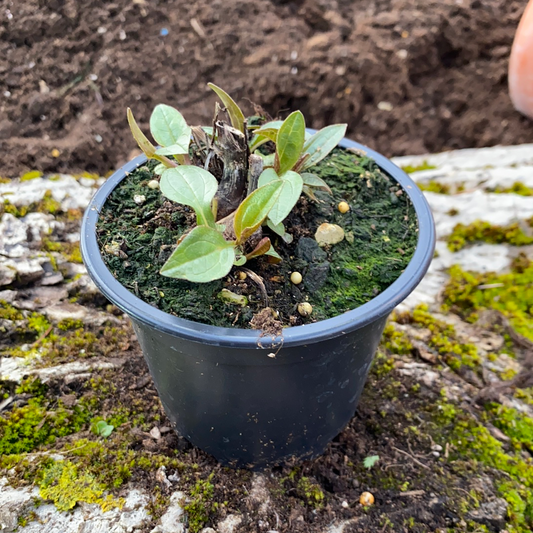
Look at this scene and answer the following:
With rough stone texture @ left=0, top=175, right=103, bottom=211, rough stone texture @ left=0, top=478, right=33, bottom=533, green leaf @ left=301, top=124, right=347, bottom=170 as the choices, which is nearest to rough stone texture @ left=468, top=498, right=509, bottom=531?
green leaf @ left=301, top=124, right=347, bottom=170

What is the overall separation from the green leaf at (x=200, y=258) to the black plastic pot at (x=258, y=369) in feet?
0.41

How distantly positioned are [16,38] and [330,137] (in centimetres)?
226

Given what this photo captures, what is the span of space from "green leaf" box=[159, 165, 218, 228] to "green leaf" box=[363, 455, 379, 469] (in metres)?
0.98

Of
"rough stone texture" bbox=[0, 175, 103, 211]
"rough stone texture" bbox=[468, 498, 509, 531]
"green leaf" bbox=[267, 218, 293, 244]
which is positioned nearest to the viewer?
"green leaf" bbox=[267, 218, 293, 244]

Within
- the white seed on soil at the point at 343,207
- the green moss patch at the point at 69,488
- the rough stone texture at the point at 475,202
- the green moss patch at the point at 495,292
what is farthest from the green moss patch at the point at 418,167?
the green moss patch at the point at 69,488

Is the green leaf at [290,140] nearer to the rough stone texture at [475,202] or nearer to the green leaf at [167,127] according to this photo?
the green leaf at [167,127]

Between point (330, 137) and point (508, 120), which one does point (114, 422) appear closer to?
point (330, 137)

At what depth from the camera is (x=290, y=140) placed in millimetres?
1168

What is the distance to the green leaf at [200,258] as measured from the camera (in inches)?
37.1

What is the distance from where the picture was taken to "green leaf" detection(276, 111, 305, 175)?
114cm

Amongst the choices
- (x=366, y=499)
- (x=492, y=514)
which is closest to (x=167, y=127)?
(x=366, y=499)

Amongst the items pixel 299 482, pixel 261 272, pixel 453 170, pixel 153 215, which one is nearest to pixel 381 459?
pixel 299 482

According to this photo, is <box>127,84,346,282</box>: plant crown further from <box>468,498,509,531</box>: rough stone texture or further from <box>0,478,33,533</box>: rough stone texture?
<box>468,498,509,531</box>: rough stone texture

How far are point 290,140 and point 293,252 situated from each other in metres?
0.29
